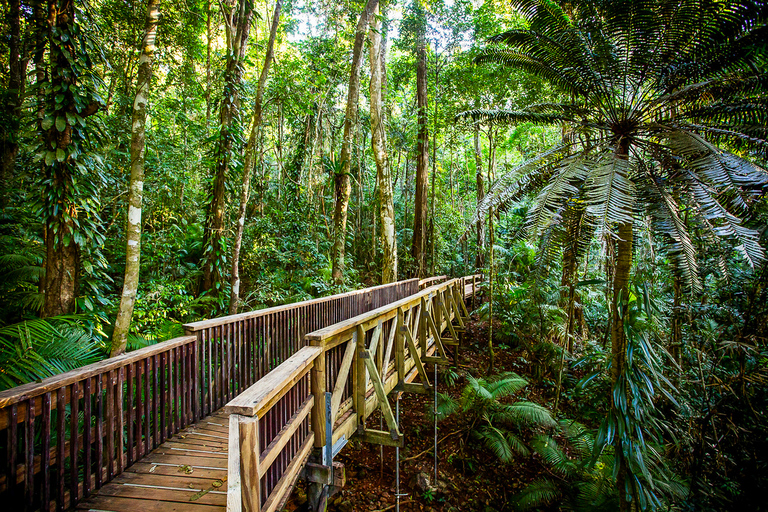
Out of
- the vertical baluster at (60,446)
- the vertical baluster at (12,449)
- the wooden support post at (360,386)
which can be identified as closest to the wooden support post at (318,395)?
the wooden support post at (360,386)

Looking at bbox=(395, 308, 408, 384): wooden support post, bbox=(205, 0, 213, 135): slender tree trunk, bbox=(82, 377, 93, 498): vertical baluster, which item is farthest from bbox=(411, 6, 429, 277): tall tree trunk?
bbox=(82, 377, 93, 498): vertical baluster

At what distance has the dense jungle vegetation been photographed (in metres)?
2.79

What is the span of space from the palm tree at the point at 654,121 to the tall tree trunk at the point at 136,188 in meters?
4.01

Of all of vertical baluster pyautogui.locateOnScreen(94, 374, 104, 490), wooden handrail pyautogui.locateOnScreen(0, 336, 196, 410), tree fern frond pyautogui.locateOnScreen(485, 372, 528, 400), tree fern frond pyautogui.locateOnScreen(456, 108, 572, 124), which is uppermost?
tree fern frond pyautogui.locateOnScreen(456, 108, 572, 124)

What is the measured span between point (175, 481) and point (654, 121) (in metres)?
4.40

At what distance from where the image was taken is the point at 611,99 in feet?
10.0

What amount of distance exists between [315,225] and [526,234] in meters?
8.23

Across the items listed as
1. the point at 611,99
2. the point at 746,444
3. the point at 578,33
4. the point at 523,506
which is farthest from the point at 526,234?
the point at 523,506

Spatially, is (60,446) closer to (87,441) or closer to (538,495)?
(87,441)

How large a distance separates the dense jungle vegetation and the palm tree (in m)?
0.02

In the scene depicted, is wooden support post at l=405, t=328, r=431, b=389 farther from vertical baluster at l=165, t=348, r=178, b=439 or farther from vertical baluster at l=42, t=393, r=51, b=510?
vertical baluster at l=42, t=393, r=51, b=510

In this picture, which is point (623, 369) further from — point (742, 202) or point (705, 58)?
point (705, 58)

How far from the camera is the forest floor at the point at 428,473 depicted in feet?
15.6

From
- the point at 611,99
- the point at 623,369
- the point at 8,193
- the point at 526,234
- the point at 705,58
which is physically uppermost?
the point at 705,58
